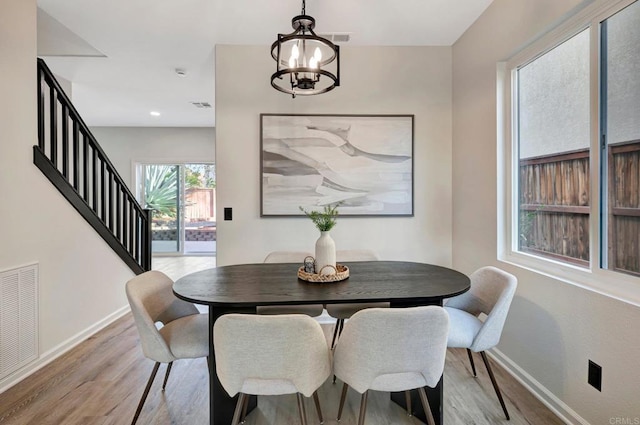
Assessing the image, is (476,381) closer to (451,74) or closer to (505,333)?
(505,333)

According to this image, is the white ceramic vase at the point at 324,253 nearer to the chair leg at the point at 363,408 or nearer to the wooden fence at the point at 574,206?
the chair leg at the point at 363,408

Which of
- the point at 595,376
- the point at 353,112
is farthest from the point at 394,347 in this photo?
the point at 353,112

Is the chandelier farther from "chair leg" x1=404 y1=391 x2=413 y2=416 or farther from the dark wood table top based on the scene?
"chair leg" x1=404 y1=391 x2=413 y2=416

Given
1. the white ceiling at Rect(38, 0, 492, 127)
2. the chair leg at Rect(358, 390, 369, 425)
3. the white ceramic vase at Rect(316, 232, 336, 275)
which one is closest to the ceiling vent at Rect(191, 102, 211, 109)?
the white ceiling at Rect(38, 0, 492, 127)

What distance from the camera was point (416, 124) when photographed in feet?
10.8

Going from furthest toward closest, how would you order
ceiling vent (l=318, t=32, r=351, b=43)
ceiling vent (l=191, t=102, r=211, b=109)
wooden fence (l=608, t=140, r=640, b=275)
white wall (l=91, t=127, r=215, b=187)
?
1. white wall (l=91, t=127, r=215, b=187)
2. ceiling vent (l=191, t=102, r=211, b=109)
3. ceiling vent (l=318, t=32, r=351, b=43)
4. wooden fence (l=608, t=140, r=640, b=275)

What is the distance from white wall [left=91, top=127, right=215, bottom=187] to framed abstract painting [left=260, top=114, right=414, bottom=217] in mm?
4160

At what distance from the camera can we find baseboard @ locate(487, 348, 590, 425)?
5.92 feet

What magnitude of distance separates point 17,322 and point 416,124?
11.7 feet

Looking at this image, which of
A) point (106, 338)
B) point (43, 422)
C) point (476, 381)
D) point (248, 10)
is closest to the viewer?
point (43, 422)

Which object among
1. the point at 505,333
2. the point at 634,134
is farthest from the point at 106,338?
the point at 634,134

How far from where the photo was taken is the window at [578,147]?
1602 mm

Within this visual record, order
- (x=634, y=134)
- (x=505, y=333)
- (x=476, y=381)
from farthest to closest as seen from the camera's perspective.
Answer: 1. (x=505, y=333)
2. (x=476, y=381)
3. (x=634, y=134)

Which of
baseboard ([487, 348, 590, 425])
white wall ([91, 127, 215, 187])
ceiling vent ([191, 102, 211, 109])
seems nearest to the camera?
baseboard ([487, 348, 590, 425])
